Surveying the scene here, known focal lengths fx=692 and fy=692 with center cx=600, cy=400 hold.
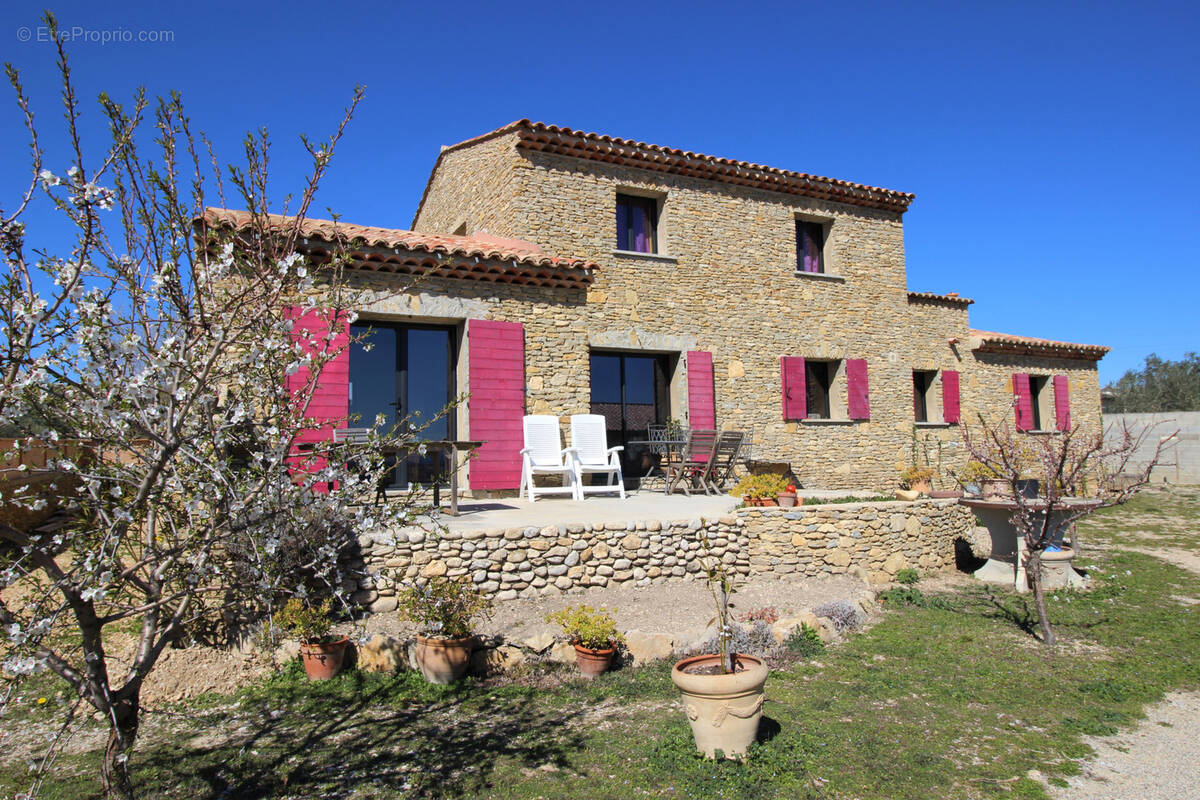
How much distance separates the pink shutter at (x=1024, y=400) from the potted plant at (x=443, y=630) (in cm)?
1412

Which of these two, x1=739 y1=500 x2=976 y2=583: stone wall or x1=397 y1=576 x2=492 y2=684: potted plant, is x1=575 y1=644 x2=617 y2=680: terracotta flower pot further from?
x1=739 y1=500 x2=976 y2=583: stone wall

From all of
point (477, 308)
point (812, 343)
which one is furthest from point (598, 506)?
point (812, 343)

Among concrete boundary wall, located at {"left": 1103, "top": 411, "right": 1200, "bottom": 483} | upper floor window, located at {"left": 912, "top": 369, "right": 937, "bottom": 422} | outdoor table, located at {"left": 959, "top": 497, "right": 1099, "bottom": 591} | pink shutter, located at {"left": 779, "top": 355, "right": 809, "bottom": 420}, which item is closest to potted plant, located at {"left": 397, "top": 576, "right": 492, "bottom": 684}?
outdoor table, located at {"left": 959, "top": 497, "right": 1099, "bottom": 591}

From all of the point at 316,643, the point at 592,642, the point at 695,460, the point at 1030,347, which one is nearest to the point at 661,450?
the point at 695,460

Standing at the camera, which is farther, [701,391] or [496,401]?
[701,391]

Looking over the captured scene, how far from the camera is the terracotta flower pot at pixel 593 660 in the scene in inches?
188

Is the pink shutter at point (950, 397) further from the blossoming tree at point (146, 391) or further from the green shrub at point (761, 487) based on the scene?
the blossoming tree at point (146, 391)

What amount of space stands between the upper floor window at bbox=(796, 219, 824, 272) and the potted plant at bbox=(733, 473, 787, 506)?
5.45m

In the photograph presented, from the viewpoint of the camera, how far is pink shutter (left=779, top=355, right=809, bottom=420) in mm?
11391

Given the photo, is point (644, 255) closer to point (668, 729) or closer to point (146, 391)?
point (668, 729)

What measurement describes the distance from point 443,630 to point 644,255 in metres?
7.14

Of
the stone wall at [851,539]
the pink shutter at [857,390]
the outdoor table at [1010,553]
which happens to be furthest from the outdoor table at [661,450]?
the pink shutter at [857,390]

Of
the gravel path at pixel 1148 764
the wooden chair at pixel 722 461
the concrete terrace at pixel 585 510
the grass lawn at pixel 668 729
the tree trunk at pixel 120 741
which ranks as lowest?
the gravel path at pixel 1148 764

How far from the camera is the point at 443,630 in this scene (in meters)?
4.67
